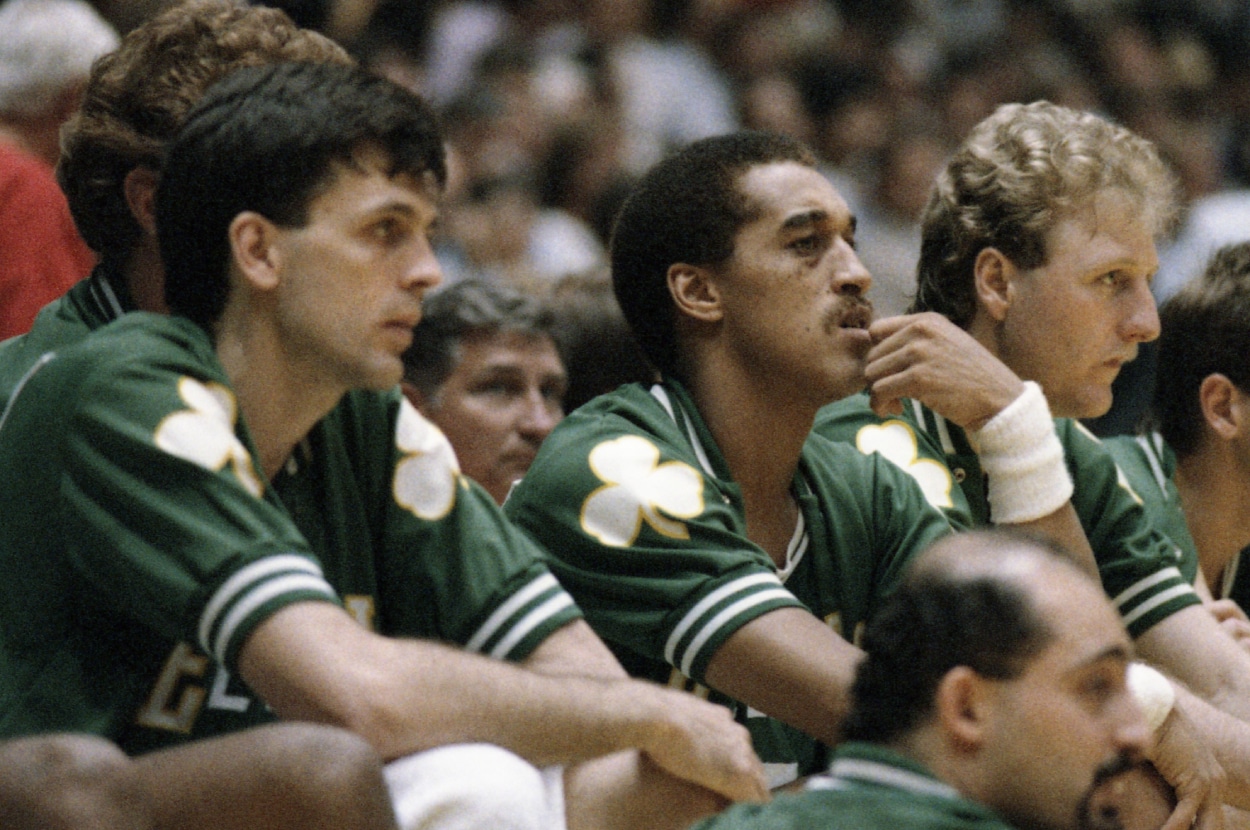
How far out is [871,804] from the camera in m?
2.07

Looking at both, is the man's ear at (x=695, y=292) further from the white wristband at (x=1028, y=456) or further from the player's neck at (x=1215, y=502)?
the player's neck at (x=1215, y=502)

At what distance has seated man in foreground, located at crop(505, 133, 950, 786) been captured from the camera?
3.04 metres

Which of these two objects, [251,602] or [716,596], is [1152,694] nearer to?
[716,596]

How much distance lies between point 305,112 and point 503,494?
2055 millimetres

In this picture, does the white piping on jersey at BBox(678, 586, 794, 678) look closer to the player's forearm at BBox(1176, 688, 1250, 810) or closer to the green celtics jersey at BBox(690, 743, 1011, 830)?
the green celtics jersey at BBox(690, 743, 1011, 830)

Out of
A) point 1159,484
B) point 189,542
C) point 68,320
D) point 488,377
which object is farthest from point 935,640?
point 488,377

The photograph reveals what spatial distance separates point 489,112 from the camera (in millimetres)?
7625

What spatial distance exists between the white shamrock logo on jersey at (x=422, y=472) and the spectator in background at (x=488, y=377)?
1660 mm

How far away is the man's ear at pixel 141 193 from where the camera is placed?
10.1 feet

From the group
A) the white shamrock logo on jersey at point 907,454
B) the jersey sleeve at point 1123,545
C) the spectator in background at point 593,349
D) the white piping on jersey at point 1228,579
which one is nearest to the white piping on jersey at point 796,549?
the white shamrock logo on jersey at point 907,454

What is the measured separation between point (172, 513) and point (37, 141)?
2624 mm

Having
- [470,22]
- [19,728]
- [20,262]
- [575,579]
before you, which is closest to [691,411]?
[575,579]

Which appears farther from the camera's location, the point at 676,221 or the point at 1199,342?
the point at 1199,342

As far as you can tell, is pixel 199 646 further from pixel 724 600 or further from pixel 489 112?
pixel 489 112
